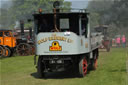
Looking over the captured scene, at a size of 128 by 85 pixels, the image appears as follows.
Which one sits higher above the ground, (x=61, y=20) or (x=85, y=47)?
(x=61, y=20)

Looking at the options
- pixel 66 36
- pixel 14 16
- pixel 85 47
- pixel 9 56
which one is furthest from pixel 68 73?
pixel 14 16

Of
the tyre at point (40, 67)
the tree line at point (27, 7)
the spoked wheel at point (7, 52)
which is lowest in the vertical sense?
the spoked wheel at point (7, 52)

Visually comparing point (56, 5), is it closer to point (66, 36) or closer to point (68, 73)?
point (66, 36)

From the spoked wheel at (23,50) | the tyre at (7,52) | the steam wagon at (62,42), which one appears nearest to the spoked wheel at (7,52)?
the tyre at (7,52)

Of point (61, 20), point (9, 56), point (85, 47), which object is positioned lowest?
point (9, 56)

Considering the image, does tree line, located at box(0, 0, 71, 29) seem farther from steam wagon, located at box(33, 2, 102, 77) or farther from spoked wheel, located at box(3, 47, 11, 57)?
steam wagon, located at box(33, 2, 102, 77)

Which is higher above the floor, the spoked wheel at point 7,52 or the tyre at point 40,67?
the tyre at point 40,67

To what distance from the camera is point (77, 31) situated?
1205cm

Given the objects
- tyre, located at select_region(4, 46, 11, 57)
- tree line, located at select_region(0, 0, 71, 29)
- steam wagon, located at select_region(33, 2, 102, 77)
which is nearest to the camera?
steam wagon, located at select_region(33, 2, 102, 77)

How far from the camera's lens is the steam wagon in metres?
11.0

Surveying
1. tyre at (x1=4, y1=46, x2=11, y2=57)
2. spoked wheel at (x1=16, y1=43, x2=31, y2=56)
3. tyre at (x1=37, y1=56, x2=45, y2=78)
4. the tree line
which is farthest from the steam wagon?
the tree line

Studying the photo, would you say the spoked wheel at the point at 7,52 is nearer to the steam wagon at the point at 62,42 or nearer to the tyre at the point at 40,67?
the steam wagon at the point at 62,42

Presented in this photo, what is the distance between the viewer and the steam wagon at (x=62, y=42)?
36.1ft

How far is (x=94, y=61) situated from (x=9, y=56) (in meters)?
11.3
